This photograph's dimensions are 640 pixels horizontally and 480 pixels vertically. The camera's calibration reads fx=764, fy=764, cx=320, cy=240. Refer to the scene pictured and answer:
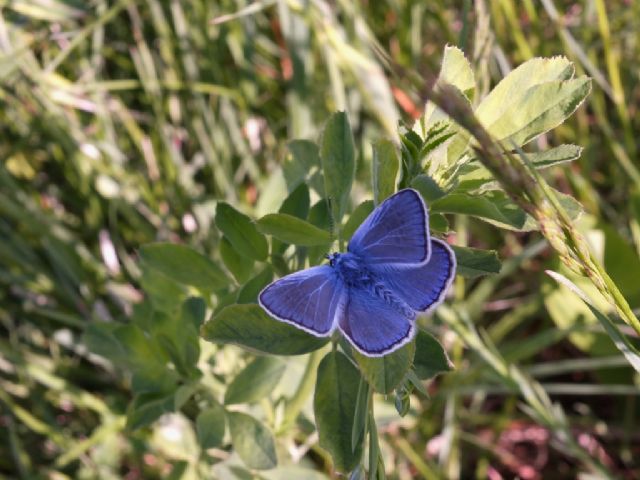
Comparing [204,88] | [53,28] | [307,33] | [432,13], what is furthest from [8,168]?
[432,13]

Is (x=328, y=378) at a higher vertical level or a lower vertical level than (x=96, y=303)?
higher

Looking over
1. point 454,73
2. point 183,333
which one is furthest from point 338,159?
point 183,333

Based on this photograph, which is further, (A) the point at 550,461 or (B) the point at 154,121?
(B) the point at 154,121

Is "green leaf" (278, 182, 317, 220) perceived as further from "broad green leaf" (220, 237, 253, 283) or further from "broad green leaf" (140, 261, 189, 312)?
"broad green leaf" (140, 261, 189, 312)

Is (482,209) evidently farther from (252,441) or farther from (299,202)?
(252,441)

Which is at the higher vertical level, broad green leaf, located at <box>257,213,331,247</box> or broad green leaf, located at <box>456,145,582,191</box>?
broad green leaf, located at <box>257,213,331,247</box>

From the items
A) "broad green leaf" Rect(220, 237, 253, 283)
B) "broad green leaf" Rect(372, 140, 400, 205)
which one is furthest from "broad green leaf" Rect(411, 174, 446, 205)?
"broad green leaf" Rect(220, 237, 253, 283)

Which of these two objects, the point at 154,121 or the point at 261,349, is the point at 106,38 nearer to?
the point at 154,121

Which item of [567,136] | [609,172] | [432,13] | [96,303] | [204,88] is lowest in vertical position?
[609,172]
